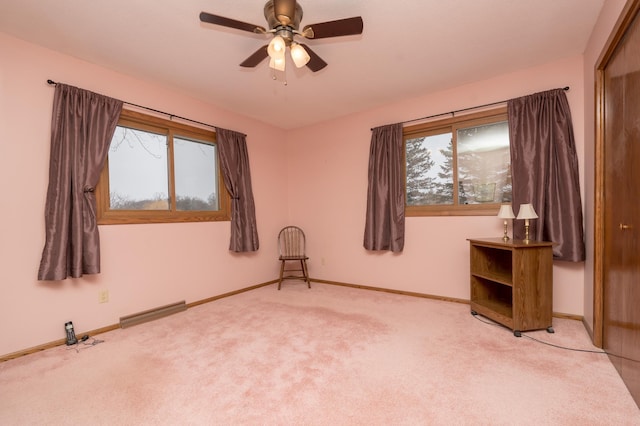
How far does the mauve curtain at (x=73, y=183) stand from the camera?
2.34 m

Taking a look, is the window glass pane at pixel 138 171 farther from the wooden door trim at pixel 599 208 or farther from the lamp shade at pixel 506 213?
the wooden door trim at pixel 599 208

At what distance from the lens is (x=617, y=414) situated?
1464mm

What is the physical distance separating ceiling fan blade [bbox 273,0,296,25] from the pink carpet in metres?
2.19

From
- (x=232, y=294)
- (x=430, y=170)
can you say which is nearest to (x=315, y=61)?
(x=430, y=170)

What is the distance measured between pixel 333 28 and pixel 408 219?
8.16 ft

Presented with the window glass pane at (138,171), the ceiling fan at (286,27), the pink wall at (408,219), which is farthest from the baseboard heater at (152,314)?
the ceiling fan at (286,27)

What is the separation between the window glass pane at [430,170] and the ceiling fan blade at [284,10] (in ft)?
7.97

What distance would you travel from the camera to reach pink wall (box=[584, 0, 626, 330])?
2148 millimetres

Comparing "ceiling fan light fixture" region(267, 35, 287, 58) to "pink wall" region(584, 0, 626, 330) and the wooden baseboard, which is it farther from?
the wooden baseboard

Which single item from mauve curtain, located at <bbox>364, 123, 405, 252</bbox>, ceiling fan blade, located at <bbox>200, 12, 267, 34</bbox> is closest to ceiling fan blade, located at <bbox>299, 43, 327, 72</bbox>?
ceiling fan blade, located at <bbox>200, 12, 267, 34</bbox>

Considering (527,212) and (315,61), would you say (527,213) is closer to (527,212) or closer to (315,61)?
(527,212)

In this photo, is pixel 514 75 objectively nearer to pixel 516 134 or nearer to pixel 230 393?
pixel 516 134

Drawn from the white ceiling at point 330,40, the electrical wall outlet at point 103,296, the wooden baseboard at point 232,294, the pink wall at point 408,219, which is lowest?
the wooden baseboard at point 232,294

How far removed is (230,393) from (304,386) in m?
0.43
